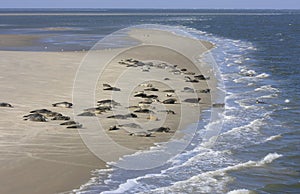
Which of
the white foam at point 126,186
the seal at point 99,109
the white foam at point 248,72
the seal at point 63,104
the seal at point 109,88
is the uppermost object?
the white foam at point 248,72

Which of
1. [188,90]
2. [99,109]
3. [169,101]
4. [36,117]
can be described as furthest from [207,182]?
[188,90]

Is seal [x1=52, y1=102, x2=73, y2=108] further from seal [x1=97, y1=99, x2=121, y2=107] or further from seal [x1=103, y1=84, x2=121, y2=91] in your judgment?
seal [x1=103, y1=84, x2=121, y2=91]

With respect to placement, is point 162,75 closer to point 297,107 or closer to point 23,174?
point 297,107

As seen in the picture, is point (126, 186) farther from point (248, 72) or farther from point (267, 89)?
point (248, 72)

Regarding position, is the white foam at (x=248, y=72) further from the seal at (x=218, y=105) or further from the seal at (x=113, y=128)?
the seal at (x=113, y=128)

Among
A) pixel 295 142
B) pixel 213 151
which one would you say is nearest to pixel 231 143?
pixel 213 151

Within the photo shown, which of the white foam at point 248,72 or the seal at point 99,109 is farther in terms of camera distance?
the white foam at point 248,72

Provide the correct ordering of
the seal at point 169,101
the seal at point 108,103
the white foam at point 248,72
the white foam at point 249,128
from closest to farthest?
the white foam at point 249,128 → the seal at point 108,103 → the seal at point 169,101 → the white foam at point 248,72

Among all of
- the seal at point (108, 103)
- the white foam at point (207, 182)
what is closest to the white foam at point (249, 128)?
the white foam at point (207, 182)

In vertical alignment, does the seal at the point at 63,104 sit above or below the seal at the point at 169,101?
below
